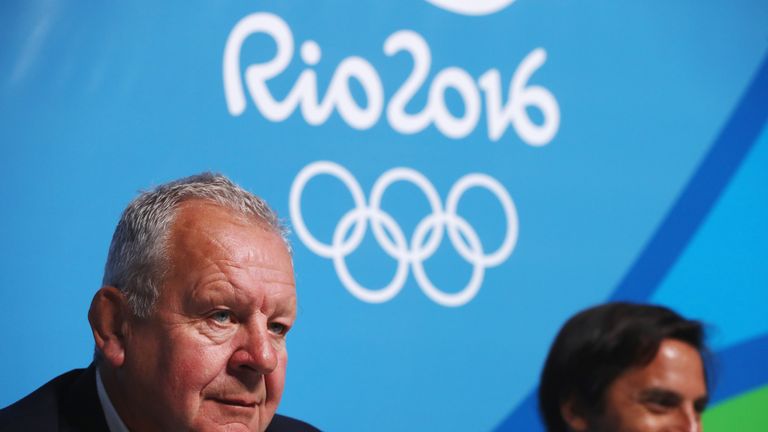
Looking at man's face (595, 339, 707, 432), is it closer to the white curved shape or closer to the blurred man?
the blurred man

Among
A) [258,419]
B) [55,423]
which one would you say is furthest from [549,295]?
[55,423]

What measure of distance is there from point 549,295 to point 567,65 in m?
0.71

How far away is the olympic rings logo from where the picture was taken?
8.59 ft

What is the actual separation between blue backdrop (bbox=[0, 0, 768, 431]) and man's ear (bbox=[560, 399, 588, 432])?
0.69 meters

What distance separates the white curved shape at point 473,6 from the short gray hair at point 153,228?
129 centimetres

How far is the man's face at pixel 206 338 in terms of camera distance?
1613 mm

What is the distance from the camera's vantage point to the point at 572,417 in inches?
80.7

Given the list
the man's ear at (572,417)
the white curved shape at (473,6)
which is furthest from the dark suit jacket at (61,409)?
the white curved shape at (473,6)

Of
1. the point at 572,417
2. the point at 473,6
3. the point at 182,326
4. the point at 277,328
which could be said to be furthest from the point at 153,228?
the point at 473,6

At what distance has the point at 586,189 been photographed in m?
3.01

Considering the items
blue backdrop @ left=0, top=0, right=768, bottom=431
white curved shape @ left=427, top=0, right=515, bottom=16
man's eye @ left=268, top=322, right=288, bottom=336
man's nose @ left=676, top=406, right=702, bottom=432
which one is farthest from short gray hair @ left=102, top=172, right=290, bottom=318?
white curved shape @ left=427, top=0, right=515, bottom=16

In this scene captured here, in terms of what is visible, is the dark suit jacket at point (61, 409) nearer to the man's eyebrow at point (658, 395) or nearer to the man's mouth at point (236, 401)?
the man's mouth at point (236, 401)

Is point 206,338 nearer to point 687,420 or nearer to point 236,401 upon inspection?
point 236,401

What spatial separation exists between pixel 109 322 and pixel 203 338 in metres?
0.17
